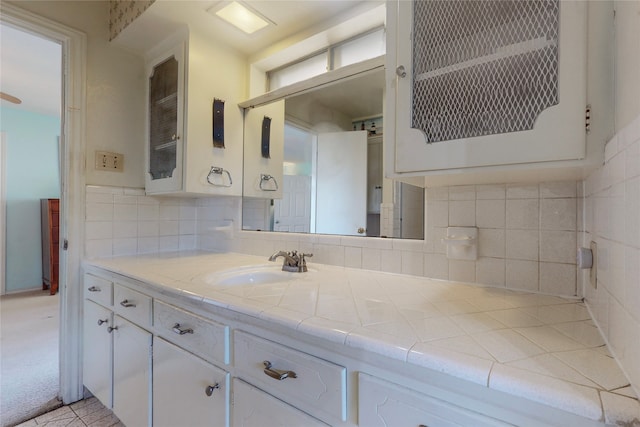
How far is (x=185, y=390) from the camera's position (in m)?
1.02

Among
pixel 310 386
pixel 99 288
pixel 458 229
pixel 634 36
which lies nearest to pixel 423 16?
pixel 634 36

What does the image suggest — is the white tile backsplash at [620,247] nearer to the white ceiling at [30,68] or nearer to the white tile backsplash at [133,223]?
the white tile backsplash at [133,223]

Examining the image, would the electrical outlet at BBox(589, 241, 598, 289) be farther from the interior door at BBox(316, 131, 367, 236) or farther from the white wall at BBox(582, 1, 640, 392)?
the interior door at BBox(316, 131, 367, 236)

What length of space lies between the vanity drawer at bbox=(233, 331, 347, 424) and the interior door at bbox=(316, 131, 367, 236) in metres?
0.75

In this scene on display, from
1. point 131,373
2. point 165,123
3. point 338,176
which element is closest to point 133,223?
point 165,123

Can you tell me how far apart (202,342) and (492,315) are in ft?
2.78

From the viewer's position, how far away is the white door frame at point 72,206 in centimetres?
162

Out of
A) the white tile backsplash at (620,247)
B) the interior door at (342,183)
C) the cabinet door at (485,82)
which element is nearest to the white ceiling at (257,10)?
the interior door at (342,183)

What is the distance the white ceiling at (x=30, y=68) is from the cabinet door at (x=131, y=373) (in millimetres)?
1885

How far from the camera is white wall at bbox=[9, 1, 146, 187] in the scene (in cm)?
165

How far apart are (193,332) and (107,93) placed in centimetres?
161

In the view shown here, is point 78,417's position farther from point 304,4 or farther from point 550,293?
point 304,4

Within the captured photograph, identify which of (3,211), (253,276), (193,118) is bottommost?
(253,276)

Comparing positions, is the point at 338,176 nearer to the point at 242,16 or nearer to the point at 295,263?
the point at 295,263
